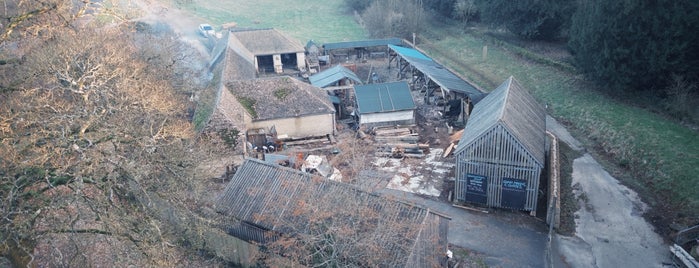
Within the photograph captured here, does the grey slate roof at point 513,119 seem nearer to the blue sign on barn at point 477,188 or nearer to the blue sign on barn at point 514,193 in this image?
the blue sign on barn at point 514,193

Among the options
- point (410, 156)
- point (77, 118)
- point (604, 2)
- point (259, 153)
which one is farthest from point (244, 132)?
point (604, 2)

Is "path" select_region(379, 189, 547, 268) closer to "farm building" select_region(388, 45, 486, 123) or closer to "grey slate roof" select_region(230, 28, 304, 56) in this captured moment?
"farm building" select_region(388, 45, 486, 123)

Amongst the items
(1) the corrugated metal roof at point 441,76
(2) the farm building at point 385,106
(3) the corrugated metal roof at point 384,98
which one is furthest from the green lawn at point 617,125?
(2) the farm building at point 385,106

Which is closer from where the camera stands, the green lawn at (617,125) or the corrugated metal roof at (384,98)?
the green lawn at (617,125)

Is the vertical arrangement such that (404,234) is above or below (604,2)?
below

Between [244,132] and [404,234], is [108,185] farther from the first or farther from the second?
[244,132]

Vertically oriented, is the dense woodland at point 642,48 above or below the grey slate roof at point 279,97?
above

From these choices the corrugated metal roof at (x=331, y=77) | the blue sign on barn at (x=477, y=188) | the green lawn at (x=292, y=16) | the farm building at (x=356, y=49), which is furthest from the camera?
the green lawn at (x=292, y=16)

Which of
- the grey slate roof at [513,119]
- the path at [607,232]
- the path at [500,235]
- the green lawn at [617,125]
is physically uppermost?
the grey slate roof at [513,119]
